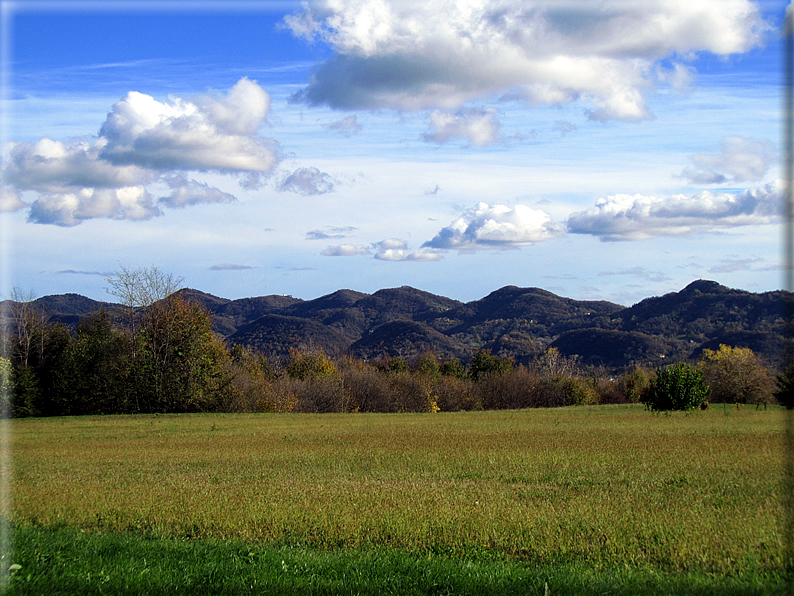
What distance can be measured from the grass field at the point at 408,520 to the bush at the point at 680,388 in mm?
25891

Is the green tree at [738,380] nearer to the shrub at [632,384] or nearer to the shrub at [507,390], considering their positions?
the shrub at [632,384]

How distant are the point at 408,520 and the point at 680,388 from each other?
41195 millimetres

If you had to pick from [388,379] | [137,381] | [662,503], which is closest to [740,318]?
[388,379]

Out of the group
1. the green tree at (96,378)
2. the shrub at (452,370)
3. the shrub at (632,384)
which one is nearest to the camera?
the green tree at (96,378)

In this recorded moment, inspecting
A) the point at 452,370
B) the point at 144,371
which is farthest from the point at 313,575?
the point at 452,370

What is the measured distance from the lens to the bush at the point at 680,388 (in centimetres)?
4522

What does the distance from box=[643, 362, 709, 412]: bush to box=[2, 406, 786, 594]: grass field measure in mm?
25891

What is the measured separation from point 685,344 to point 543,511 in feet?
594

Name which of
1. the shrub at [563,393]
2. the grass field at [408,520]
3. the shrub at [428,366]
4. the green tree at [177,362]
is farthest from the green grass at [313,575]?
the shrub at [428,366]

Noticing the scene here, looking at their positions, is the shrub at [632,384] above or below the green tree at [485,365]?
below

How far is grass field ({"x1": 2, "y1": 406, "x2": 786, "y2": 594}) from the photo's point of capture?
7.29m

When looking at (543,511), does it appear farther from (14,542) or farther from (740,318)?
(740,318)

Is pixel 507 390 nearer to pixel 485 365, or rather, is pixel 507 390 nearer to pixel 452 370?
pixel 485 365

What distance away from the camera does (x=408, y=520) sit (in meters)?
10.2
